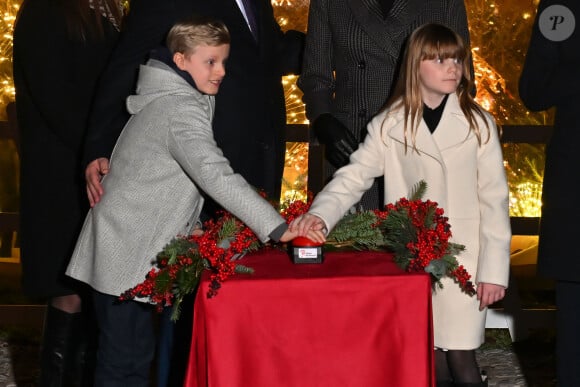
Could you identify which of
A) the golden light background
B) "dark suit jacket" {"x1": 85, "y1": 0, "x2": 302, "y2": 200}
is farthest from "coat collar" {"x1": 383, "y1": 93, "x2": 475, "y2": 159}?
the golden light background

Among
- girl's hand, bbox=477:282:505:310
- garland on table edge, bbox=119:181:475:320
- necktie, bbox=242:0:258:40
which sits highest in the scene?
necktie, bbox=242:0:258:40

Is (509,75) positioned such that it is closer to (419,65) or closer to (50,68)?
(419,65)

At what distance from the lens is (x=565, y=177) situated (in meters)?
4.11

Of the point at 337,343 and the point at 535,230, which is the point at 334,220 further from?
the point at 535,230

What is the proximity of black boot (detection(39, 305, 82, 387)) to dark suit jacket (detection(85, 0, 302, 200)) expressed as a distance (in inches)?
34.6

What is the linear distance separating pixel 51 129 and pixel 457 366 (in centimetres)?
184

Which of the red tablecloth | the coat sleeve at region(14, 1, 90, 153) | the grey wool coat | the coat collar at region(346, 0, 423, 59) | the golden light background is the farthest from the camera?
the golden light background

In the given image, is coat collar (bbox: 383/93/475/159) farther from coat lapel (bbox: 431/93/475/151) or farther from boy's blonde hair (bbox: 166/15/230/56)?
boy's blonde hair (bbox: 166/15/230/56)

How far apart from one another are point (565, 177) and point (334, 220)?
90 centimetres

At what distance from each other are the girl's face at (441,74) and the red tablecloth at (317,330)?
0.86 metres

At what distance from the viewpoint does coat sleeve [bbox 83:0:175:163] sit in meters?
4.23

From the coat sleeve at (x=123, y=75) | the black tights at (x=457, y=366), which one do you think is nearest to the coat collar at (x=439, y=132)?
the black tights at (x=457, y=366)
